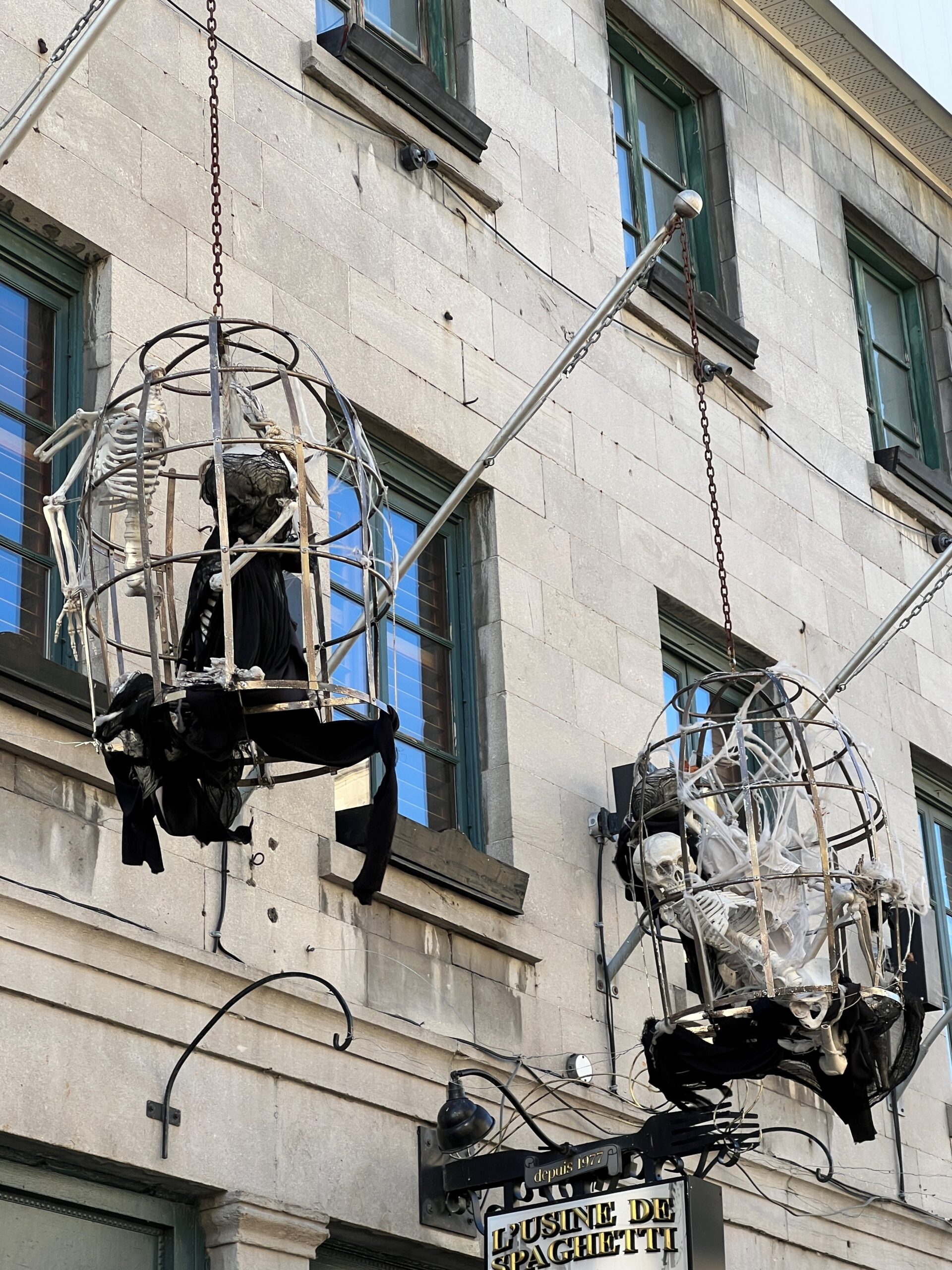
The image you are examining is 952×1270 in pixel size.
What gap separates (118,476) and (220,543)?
Answer: 1.01m

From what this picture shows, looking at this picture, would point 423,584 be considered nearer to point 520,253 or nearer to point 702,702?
point 520,253

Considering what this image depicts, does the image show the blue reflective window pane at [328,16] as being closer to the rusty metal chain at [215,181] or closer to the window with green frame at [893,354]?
the rusty metal chain at [215,181]

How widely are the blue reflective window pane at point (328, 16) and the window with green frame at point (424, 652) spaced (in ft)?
8.31

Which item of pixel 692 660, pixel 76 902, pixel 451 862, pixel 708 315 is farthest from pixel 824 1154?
pixel 76 902

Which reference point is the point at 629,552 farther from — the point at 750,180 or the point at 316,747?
the point at 316,747

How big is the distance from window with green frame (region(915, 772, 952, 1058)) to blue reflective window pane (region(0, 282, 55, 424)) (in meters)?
7.40

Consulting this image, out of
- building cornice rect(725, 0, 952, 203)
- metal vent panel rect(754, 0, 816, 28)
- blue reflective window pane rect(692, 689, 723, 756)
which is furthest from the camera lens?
building cornice rect(725, 0, 952, 203)

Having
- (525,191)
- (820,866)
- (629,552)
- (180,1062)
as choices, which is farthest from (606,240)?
(180,1062)

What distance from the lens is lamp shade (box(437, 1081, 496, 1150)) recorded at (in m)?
10.1

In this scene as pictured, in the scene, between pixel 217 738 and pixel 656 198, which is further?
pixel 656 198

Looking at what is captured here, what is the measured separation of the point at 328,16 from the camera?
1280 centimetres

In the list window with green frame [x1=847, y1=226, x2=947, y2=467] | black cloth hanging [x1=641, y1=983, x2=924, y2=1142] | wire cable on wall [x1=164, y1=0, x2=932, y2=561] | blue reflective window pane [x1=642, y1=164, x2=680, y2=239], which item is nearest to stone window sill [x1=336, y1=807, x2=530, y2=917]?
black cloth hanging [x1=641, y1=983, x2=924, y2=1142]

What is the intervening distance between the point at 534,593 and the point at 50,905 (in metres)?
4.34

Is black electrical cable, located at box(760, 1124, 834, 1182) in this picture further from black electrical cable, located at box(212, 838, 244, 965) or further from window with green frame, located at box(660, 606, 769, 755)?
black electrical cable, located at box(212, 838, 244, 965)
